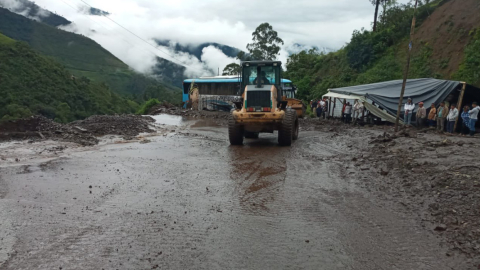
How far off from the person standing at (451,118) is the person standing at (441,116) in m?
0.30

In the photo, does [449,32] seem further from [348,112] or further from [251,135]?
[251,135]

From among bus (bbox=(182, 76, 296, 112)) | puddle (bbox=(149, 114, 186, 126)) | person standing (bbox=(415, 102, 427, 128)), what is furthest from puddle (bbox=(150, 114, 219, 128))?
person standing (bbox=(415, 102, 427, 128))

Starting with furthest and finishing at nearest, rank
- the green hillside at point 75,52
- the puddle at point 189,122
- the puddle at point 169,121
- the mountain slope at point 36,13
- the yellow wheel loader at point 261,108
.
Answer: the mountain slope at point 36,13 < the green hillside at point 75,52 < the puddle at point 169,121 < the puddle at point 189,122 < the yellow wheel loader at point 261,108

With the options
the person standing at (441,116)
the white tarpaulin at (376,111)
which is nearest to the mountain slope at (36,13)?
the white tarpaulin at (376,111)

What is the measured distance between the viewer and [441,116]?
1494 centimetres

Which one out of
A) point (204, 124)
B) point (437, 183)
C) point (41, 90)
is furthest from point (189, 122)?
point (41, 90)

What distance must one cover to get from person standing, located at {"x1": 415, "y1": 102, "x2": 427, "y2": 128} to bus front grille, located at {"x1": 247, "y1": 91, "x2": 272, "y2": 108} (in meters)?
7.92

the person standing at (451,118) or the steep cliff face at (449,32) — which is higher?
the steep cliff face at (449,32)

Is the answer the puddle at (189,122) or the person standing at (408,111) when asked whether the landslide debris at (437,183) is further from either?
the puddle at (189,122)

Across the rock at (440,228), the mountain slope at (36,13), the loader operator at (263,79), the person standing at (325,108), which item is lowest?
the rock at (440,228)

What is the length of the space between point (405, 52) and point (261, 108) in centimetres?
2323

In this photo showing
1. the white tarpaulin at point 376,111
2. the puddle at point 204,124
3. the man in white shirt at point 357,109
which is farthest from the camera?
the puddle at point 204,124

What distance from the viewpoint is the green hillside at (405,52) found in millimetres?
24467

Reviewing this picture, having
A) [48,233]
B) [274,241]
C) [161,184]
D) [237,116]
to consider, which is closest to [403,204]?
[274,241]
